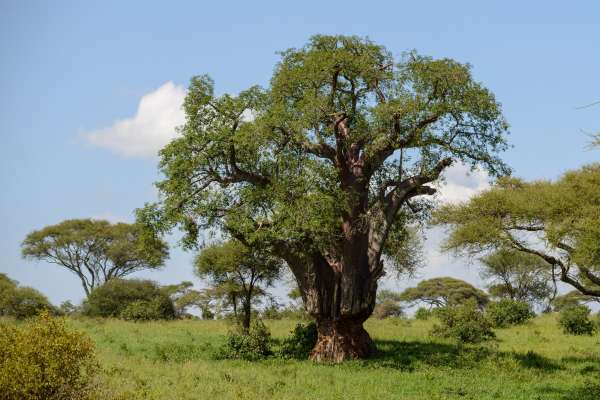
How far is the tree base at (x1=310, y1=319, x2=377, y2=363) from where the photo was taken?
26.3 m

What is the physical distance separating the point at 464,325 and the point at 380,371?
9681 mm

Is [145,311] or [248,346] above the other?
[145,311]

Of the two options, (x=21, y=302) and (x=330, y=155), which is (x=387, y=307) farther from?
(x=330, y=155)

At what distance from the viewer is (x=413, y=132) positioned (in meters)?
26.4

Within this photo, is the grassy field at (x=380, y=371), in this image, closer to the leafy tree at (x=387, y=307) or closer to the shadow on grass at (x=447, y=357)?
the shadow on grass at (x=447, y=357)

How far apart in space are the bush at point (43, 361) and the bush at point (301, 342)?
16.0 meters

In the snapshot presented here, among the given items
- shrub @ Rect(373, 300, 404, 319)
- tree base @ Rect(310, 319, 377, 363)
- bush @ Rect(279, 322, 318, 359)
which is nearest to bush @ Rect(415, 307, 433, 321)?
shrub @ Rect(373, 300, 404, 319)

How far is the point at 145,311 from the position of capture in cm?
4853

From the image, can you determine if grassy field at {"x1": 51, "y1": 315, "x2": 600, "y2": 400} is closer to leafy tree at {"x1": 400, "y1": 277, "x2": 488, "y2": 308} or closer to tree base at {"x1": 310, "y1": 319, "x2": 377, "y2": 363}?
tree base at {"x1": 310, "y1": 319, "x2": 377, "y2": 363}

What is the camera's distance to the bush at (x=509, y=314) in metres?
40.7

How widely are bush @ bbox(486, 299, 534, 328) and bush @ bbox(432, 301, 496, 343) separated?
26.4 ft

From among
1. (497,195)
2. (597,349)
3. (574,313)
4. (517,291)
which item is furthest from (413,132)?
(517,291)

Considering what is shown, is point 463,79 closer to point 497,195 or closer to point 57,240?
point 497,195

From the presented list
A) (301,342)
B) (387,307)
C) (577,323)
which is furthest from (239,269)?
(387,307)
